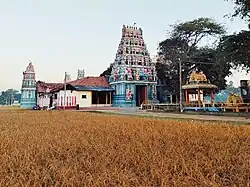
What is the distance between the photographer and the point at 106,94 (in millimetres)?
Answer: 37188

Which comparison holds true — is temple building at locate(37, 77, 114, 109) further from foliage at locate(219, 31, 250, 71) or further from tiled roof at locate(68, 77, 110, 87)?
foliage at locate(219, 31, 250, 71)

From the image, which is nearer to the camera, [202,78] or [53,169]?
[53,169]

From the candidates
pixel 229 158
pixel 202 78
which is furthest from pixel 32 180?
pixel 202 78

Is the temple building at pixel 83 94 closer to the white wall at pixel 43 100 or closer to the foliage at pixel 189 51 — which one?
the white wall at pixel 43 100

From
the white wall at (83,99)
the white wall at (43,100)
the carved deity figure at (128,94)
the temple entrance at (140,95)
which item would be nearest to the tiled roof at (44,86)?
the white wall at (43,100)


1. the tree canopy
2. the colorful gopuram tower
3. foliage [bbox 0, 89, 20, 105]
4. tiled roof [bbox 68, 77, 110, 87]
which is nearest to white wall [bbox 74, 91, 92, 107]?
tiled roof [bbox 68, 77, 110, 87]

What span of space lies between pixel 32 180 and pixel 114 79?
108 ft

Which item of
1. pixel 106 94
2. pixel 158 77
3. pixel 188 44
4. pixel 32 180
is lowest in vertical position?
pixel 32 180

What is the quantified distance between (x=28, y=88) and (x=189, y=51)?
2482cm

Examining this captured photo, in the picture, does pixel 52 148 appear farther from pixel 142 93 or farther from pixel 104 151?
pixel 142 93

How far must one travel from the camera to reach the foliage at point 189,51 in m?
34.1

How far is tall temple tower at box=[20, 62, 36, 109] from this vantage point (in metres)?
44.2

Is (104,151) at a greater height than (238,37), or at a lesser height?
lesser

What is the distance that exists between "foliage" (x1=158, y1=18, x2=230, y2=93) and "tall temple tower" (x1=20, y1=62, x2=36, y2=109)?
2042 centimetres
